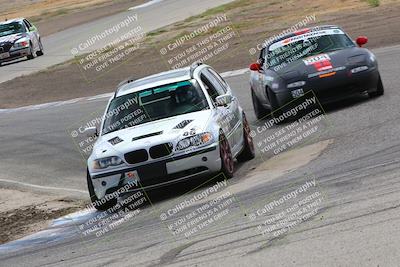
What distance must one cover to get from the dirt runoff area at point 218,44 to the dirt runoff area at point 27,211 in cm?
1358

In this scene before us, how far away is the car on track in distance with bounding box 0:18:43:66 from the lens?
37.9m

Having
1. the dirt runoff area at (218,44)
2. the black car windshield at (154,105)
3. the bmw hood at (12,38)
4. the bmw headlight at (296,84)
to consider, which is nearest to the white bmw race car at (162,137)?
the black car windshield at (154,105)

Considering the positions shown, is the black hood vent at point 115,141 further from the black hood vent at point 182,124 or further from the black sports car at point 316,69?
the black sports car at point 316,69

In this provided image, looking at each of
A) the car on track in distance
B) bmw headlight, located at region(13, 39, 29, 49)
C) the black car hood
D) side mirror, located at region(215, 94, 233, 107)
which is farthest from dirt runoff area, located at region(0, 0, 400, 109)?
side mirror, located at region(215, 94, 233, 107)

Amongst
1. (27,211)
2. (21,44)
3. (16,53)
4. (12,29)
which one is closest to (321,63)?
(27,211)

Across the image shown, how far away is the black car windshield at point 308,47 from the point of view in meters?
16.5

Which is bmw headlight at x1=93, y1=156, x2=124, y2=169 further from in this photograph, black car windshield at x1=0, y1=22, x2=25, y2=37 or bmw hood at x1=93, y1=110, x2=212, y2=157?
black car windshield at x1=0, y1=22, x2=25, y2=37

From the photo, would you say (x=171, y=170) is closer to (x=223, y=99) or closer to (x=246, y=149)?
(x=223, y=99)

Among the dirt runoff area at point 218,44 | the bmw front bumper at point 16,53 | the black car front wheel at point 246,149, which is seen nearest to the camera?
the black car front wheel at point 246,149

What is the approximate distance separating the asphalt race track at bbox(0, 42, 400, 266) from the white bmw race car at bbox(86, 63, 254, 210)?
31 cm

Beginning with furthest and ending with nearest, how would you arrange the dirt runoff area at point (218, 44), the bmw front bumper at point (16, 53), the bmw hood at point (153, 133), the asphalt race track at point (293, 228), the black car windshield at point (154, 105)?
the bmw front bumper at point (16, 53)
the dirt runoff area at point (218, 44)
the black car windshield at point (154, 105)
the bmw hood at point (153, 133)
the asphalt race track at point (293, 228)

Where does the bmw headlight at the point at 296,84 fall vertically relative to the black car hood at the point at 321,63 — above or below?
below

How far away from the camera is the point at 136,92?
13.0 metres

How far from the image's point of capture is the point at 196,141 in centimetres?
1170
